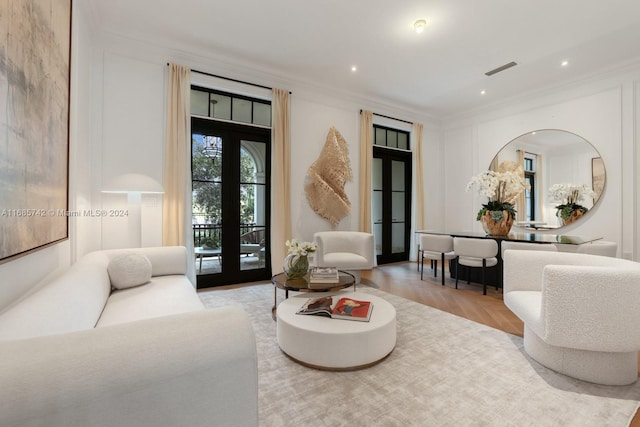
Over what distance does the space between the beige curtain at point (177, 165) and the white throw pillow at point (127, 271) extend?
1243 millimetres

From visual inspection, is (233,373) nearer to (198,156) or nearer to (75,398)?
(75,398)

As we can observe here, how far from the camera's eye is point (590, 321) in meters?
1.77

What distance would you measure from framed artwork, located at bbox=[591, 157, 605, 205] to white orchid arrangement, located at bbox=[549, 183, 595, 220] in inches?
2.6

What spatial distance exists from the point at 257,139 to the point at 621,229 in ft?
18.0

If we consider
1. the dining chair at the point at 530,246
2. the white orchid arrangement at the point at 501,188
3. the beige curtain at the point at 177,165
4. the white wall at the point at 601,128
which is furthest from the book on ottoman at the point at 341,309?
the white wall at the point at 601,128

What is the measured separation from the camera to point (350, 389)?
179cm

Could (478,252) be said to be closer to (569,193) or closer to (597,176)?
(569,193)

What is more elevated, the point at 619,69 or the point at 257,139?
the point at 619,69

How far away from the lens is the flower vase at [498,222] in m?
4.11

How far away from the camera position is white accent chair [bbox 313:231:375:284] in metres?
4.11

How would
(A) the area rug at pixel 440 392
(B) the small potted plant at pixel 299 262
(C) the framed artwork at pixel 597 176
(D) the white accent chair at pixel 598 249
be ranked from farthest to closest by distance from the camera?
(C) the framed artwork at pixel 597 176, (D) the white accent chair at pixel 598 249, (B) the small potted plant at pixel 299 262, (A) the area rug at pixel 440 392

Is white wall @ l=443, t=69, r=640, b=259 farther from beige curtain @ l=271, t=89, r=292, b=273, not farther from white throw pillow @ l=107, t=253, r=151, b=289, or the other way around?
white throw pillow @ l=107, t=253, r=151, b=289

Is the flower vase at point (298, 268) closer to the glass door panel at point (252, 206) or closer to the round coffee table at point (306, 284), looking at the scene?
the round coffee table at point (306, 284)

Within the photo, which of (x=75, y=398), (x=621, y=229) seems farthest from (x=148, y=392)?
(x=621, y=229)
